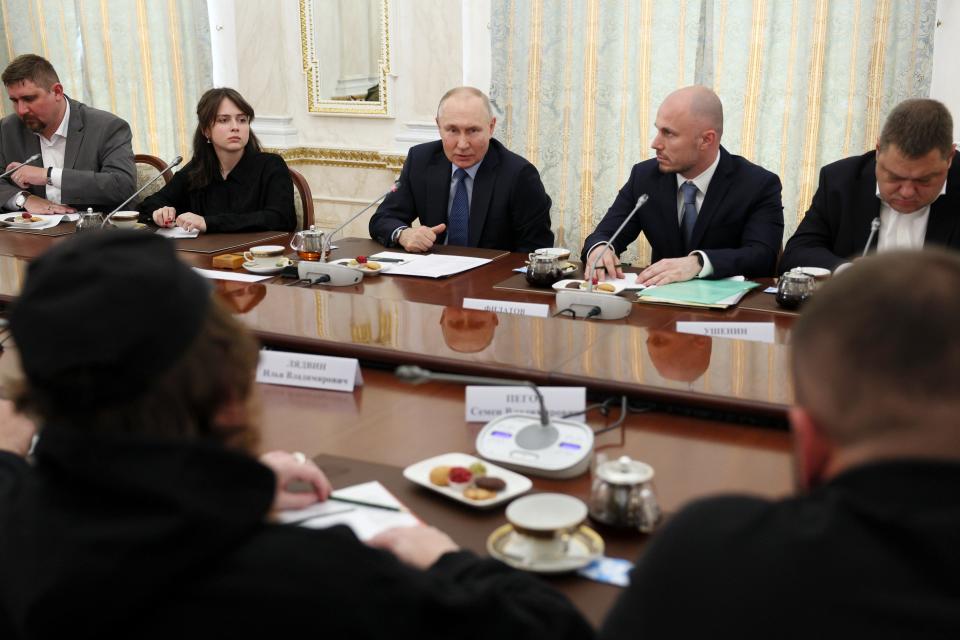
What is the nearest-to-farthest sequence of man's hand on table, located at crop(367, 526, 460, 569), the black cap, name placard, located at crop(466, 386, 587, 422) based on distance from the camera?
the black cap
man's hand on table, located at crop(367, 526, 460, 569)
name placard, located at crop(466, 386, 587, 422)

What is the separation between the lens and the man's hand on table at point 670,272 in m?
2.78

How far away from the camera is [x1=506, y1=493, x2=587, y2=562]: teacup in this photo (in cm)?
121

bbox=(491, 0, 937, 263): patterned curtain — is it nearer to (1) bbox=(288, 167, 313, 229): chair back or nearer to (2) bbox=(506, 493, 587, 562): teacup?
(1) bbox=(288, 167, 313, 229): chair back

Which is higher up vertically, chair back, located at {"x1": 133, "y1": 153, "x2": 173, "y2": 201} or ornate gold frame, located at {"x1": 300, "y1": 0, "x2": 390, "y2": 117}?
ornate gold frame, located at {"x1": 300, "y1": 0, "x2": 390, "y2": 117}

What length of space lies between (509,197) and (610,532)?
8.17 ft

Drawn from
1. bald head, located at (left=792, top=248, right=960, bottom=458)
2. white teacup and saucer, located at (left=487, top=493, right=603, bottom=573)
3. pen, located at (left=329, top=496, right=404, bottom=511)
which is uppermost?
bald head, located at (left=792, top=248, right=960, bottom=458)

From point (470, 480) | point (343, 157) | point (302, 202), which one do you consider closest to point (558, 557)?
point (470, 480)

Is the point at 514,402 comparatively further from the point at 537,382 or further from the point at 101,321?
the point at 101,321

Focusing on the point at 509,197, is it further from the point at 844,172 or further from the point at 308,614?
the point at 308,614

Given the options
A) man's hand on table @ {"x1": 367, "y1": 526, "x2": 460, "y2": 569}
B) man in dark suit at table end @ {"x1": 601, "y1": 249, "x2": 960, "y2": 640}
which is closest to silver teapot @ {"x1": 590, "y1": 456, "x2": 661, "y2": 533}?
man's hand on table @ {"x1": 367, "y1": 526, "x2": 460, "y2": 569}

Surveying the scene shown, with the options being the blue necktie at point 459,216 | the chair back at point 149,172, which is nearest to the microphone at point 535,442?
the blue necktie at point 459,216

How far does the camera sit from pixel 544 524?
1.21 metres

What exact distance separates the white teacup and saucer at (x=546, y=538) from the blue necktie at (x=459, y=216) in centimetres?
253

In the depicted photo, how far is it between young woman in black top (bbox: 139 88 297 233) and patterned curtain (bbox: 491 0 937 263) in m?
1.32
